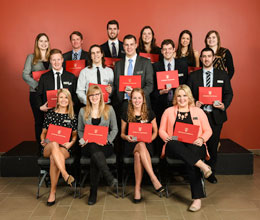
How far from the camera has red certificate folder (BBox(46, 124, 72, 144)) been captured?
3.36m

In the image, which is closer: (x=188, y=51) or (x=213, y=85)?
(x=213, y=85)

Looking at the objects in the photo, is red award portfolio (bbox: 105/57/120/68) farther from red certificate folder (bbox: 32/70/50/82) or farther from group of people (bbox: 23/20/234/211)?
red certificate folder (bbox: 32/70/50/82)

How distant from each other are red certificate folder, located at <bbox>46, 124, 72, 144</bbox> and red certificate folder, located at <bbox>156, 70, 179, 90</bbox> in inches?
51.8

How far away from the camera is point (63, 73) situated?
12.2 ft

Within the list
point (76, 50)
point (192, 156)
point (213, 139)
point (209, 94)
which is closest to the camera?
point (192, 156)

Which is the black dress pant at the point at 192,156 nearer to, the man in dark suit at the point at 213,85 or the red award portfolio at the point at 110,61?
the man in dark suit at the point at 213,85

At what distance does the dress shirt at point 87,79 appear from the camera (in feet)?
12.0

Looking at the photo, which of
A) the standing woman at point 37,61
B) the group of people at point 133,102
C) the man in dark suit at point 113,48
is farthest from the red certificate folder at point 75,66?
the man in dark suit at point 113,48

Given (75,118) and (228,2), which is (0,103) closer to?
(75,118)

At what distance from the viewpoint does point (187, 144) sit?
10.7ft

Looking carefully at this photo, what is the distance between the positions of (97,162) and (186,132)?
1.08 m

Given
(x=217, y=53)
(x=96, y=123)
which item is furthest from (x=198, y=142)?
(x=217, y=53)

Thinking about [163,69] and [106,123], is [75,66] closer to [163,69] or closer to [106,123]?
[106,123]

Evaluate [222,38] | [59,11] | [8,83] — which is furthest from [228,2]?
[8,83]
